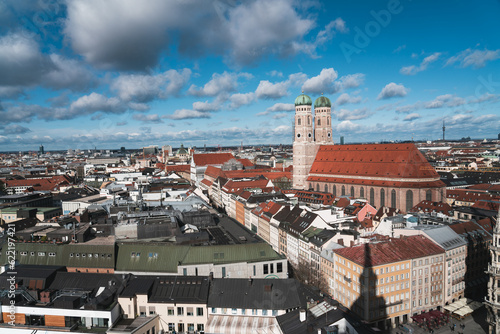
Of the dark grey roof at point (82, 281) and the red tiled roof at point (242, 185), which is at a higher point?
the red tiled roof at point (242, 185)

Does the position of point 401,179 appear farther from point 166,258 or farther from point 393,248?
point 166,258

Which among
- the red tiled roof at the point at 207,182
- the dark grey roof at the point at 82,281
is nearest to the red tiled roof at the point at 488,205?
the dark grey roof at the point at 82,281

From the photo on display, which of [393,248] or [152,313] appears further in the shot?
[393,248]

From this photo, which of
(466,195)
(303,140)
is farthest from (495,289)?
(303,140)

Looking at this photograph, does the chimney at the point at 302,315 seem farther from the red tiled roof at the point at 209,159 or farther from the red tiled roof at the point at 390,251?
the red tiled roof at the point at 209,159

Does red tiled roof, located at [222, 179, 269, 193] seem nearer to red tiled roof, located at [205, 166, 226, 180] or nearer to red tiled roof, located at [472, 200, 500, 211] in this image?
red tiled roof, located at [205, 166, 226, 180]

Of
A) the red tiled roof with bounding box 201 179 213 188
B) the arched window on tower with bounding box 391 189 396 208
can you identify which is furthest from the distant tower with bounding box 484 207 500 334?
the red tiled roof with bounding box 201 179 213 188

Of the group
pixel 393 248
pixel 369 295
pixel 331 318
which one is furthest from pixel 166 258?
pixel 393 248
